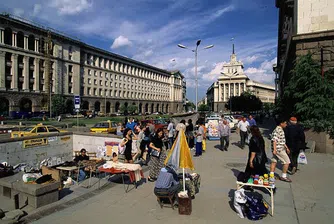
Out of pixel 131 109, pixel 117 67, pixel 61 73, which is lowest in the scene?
pixel 131 109

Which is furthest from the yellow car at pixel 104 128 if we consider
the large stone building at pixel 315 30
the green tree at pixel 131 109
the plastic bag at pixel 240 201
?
the green tree at pixel 131 109

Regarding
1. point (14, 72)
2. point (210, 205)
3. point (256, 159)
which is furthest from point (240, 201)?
point (14, 72)

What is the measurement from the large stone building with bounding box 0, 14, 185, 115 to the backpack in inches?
2204

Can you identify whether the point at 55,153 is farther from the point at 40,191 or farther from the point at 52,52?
the point at 52,52

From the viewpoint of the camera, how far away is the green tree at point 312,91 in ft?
43.3

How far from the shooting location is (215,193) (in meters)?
6.54

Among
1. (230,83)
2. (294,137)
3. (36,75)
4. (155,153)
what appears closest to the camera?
(155,153)

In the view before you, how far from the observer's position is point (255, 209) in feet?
16.5

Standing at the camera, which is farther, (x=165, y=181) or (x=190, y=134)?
(x=190, y=134)

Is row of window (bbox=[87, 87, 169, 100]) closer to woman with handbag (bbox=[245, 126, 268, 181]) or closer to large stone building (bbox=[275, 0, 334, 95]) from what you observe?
large stone building (bbox=[275, 0, 334, 95])

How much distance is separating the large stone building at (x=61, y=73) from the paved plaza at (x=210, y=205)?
53.3m

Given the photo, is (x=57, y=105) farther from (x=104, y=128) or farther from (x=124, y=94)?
(x=124, y=94)

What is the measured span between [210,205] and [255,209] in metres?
1.08

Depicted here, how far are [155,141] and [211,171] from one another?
2.66 meters
